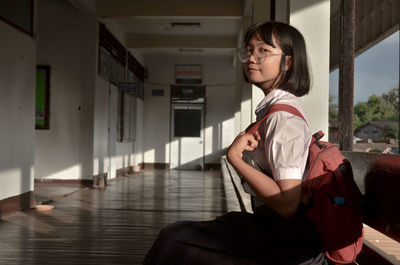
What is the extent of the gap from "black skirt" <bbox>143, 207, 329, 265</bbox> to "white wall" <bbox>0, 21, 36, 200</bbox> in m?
4.04

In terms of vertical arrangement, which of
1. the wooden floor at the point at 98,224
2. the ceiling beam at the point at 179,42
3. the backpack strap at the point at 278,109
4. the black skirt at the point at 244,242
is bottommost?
the wooden floor at the point at 98,224

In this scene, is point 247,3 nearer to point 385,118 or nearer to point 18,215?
point 18,215

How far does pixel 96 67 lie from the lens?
8.45 metres

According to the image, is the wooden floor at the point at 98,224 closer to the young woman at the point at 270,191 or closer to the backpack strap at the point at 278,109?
the young woman at the point at 270,191

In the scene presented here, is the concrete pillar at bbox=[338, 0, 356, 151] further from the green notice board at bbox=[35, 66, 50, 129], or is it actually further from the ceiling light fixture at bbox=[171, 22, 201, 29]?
the ceiling light fixture at bbox=[171, 22, 201, 29]

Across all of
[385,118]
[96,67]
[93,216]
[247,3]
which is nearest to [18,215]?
[93,216]

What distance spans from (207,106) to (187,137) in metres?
1.15

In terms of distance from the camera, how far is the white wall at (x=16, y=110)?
4824 millimetres

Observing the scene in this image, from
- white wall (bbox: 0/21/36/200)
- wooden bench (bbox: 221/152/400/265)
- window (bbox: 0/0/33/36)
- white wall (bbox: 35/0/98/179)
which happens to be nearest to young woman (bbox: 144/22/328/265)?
wooden bench (bbox: 221/152/400/265)

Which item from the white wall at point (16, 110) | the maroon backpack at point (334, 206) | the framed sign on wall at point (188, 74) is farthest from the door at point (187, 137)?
the maroon backpack at point (334, 206)

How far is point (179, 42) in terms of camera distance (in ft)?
37.5

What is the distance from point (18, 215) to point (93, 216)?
0.80 m

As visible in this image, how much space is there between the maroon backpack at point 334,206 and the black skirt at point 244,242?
0.18 feet

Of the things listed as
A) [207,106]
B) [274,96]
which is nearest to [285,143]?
[274,96]
